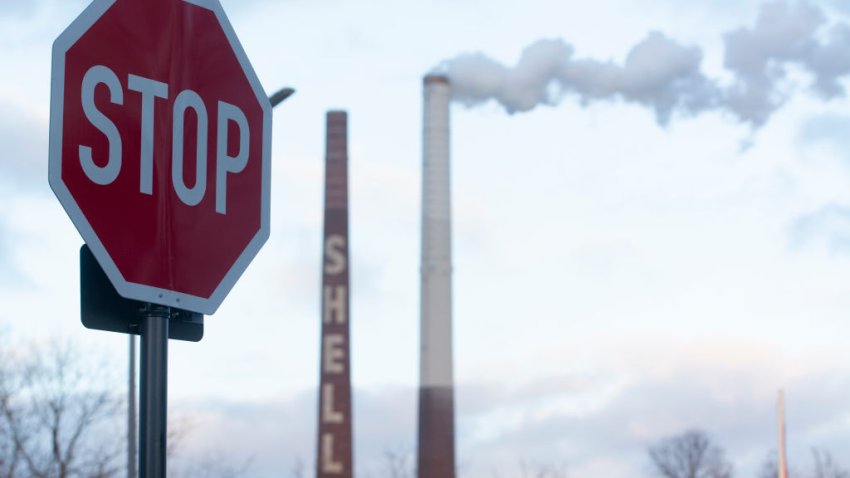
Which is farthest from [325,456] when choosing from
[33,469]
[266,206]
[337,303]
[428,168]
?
[266,206]

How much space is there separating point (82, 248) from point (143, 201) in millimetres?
210

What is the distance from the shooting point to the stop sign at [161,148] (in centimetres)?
317

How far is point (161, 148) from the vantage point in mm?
3303

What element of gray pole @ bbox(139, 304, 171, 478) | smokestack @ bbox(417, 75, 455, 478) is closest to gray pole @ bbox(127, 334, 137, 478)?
gray pole @ bbox(139, 304, 171, 478)

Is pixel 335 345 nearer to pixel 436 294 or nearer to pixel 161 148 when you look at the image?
pixel 436 294

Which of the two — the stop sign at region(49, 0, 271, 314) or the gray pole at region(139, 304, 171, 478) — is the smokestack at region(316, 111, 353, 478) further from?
the gray pole at region(139, 304, 171, 478)

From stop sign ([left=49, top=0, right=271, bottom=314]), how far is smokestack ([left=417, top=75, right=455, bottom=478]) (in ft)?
148

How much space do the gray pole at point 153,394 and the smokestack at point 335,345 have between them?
48.5 m

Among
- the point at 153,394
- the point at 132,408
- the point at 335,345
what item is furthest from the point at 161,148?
the point at 335,345

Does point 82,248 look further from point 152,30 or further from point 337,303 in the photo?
point 337,303

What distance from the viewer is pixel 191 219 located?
337 cm

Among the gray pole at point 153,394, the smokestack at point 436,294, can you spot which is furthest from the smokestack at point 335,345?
the gray pole at point 153,394

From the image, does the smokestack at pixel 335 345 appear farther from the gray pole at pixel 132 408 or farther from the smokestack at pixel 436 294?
the gray pole at pixel 132 408

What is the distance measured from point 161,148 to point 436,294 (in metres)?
46.0
